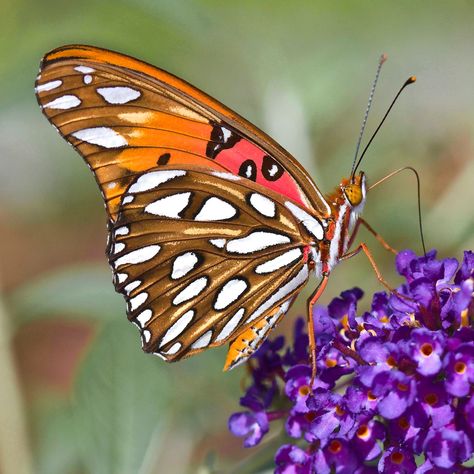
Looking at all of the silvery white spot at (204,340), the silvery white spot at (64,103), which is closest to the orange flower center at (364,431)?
the silvery white spot at (204,340)

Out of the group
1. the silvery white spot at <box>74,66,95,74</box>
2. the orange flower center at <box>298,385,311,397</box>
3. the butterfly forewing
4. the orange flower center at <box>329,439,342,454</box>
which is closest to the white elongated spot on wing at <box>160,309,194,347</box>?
the butterfly forewing

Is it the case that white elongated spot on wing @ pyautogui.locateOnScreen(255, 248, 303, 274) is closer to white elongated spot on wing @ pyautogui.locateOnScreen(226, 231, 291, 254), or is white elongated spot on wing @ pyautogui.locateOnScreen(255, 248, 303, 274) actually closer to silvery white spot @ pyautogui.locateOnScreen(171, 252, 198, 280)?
white elongated spot on wing @ pyautogui.locateOnScreen(226, 231, 291, 254)

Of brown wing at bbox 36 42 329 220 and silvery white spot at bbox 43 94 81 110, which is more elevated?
silvery white spot at bbox 43 94 81 110

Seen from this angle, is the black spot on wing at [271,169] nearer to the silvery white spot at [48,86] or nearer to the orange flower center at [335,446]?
the silvery white spot at [48,86]

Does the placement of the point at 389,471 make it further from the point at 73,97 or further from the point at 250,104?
the point at 250,104

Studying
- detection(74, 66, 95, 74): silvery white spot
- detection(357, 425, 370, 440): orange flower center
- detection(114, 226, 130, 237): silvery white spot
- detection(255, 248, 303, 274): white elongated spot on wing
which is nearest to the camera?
detection(357, 425, 370, 440): orange flower center

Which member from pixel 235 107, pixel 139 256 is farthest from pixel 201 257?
pixel 235 107

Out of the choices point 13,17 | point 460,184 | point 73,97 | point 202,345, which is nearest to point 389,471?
point 202,345
